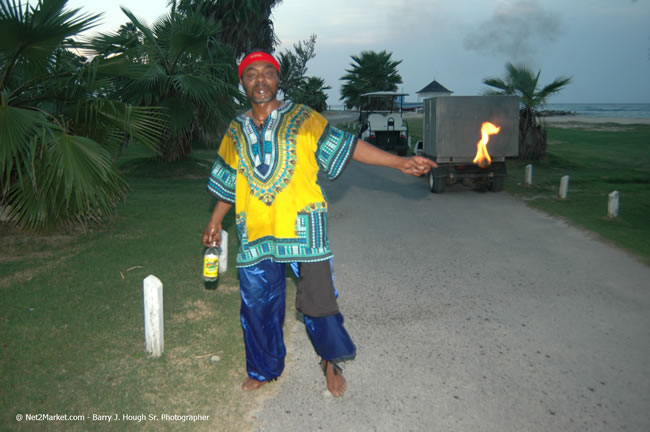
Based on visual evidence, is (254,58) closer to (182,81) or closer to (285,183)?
(285,183)

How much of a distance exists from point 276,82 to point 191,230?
5614 millimetres

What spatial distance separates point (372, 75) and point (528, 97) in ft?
108

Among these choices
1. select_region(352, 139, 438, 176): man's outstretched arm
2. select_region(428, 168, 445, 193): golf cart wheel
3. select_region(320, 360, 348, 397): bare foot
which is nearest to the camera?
select_region(352, 139, 438, 176): man's outstretched arm

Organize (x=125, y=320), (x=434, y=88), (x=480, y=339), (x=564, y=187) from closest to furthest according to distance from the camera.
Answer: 1. (x=480, y=339)
2. (x=125, y=320)
3. (x=564, y=187)
4. (x=434, y=88)

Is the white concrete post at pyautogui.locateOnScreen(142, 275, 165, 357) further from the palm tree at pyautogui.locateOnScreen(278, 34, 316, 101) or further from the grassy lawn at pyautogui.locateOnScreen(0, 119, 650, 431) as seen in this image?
the palm tree at pyautogui.locateOnScreen(278, 34, 316, 101)

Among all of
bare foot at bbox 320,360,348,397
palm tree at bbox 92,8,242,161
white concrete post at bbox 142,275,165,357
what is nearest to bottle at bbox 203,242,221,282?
white concrete post at bbox 142,275,165,357

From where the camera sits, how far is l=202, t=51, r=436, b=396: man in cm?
340

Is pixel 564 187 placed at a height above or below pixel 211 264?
below

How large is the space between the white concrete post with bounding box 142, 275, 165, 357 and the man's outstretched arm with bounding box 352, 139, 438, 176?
67.6 inches

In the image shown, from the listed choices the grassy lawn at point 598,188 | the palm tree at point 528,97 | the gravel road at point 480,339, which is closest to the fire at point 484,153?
the gravel road at point 480,339

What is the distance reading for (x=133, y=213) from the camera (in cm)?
998

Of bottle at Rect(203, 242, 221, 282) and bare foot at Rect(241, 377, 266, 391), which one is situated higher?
bottle at Rect(203, 242, 221, 282)

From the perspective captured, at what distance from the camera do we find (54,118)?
6.99m

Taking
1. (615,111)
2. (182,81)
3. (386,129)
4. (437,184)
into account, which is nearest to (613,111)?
(615,111)
